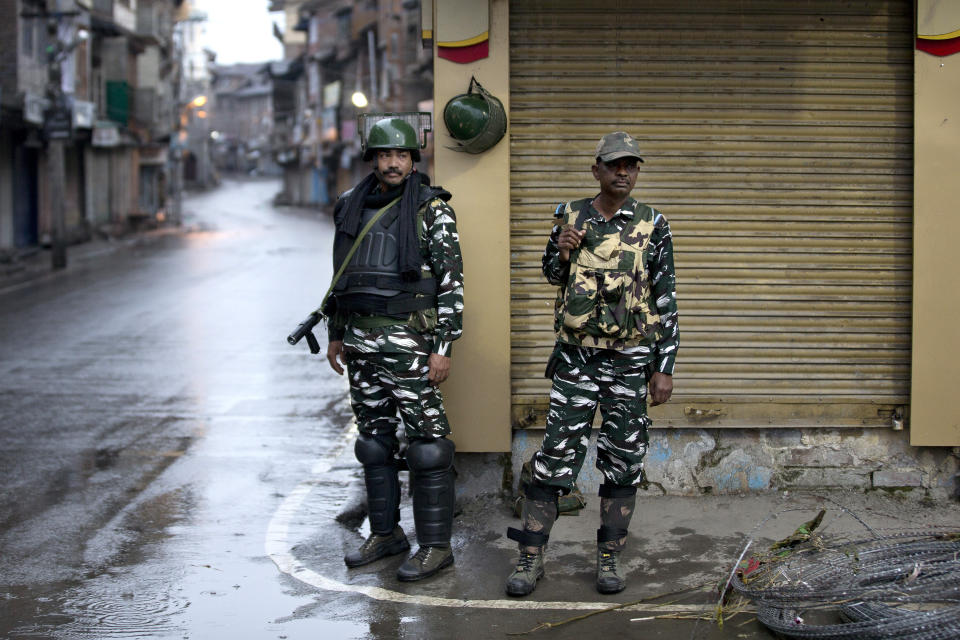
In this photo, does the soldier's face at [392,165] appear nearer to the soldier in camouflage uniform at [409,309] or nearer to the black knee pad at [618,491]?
the soldier in camouflage uniform at [409,309]

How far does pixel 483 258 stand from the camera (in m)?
6.02

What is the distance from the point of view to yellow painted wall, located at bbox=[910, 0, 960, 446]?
19.8ft

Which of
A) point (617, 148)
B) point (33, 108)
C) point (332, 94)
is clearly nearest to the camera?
point (617, 148)

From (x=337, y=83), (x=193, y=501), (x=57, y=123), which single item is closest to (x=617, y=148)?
(x=193, y=501)

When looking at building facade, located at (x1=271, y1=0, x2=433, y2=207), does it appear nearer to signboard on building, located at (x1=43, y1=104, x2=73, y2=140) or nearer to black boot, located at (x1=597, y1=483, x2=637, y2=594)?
signboard on building, located at (x1=43, y1=104, x2=73, y2=140)

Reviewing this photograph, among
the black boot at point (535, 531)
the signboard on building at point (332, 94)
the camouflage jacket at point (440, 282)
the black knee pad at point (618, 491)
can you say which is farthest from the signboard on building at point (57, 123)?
the signboard on building at point (332, 94)

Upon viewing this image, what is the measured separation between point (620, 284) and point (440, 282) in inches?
36.1

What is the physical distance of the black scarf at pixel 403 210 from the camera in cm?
518

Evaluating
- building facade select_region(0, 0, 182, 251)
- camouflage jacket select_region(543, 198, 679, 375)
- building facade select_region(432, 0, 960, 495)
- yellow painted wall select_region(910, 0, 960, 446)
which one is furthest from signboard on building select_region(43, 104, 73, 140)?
camouflage jacket select_region(543, 198, 679, 375)

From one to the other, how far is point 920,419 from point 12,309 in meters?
14.3

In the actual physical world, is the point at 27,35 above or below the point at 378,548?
above

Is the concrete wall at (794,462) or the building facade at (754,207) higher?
the building facade at (754,207)

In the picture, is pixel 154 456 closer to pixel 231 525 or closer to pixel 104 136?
pixel 231 525

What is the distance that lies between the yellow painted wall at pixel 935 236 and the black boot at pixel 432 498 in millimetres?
2669
